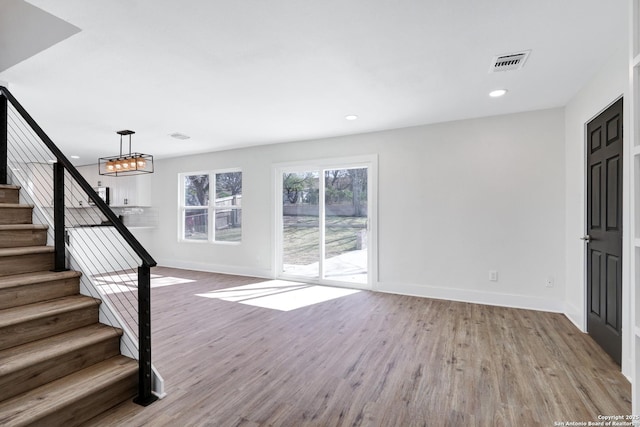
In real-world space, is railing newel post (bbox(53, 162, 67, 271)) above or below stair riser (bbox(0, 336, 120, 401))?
above

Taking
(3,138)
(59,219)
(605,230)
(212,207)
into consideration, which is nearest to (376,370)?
(605,230)

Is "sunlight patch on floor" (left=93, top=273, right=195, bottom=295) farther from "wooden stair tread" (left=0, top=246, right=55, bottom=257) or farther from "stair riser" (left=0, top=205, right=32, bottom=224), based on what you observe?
"wooden stair tread" (left=0, top=246, right=55, bottom=257)

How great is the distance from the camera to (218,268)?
6.39 meters

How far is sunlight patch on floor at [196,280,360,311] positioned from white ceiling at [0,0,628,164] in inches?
97.2

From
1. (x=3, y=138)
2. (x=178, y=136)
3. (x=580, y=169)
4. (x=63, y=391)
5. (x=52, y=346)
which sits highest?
(x=178, y=136)

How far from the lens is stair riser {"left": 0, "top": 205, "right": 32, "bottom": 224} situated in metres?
2.52

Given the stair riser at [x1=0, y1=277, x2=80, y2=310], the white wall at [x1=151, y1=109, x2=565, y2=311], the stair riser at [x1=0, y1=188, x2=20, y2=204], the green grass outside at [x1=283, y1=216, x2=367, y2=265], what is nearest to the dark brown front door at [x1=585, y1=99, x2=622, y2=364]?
the white wall at [x1=151, y1=109, x2=565, y2=311]

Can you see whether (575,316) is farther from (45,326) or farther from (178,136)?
(178,136)

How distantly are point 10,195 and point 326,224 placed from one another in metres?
3.84

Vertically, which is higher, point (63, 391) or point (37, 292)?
point (37, 292)

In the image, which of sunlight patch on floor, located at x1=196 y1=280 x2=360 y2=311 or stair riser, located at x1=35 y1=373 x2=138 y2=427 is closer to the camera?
stair riser, located at x1=35 y1=373 x2=138 y2=427

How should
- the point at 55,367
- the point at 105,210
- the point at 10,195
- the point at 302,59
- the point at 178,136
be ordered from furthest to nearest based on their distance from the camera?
the point at 178,136 → the point at 10,195 → the point at 302,59 → the point at 105,210 → the point at 55,367

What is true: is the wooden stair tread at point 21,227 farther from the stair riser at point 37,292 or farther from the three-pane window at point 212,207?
the three-pane window at point 212,207

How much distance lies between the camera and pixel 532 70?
110 inches
